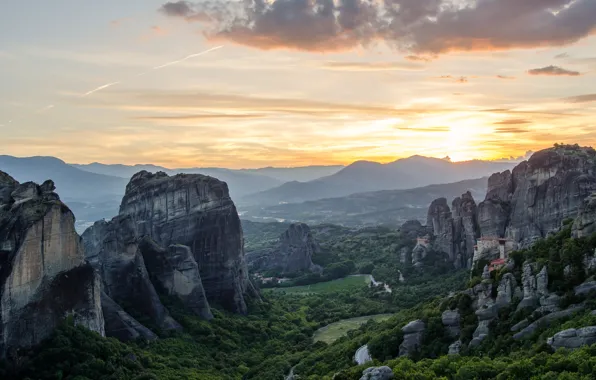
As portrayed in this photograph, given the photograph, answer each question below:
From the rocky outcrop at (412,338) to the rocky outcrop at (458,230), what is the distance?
Result: 52955mm

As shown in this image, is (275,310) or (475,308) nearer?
(475,308)

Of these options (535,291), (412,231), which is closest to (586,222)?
(535,291)

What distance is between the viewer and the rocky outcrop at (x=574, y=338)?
1112 inches

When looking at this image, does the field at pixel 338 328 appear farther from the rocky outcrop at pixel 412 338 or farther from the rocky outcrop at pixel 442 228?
the rocky outcrop at pixel 412 338

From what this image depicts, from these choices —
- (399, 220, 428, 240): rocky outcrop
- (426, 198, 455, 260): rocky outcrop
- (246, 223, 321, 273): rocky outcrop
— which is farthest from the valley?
(246, 223, 321, 273): rocky outcrop

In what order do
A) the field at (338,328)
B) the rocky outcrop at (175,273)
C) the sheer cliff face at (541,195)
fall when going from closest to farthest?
the rocky outcrop at (175,273) < the field at (338,328) < the sheer cliff face at (541,195)

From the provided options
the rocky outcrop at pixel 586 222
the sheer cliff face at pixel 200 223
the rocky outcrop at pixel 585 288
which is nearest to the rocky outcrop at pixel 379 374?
the rocky outcrop at pixel 585 288

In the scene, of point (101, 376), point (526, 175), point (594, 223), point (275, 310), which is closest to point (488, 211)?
point (526, 175)

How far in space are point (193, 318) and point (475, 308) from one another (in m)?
35.3

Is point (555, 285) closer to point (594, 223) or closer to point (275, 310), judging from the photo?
point (594, 223)

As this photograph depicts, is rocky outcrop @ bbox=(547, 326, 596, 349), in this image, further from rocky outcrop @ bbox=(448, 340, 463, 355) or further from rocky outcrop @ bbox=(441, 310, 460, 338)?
rocky outcrop @ bbox=(441, 310, 460, 338)

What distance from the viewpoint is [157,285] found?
66.8 metres

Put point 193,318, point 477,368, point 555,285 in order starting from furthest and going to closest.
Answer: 1. point 193,318
2. point 555,285
3. point 477,368

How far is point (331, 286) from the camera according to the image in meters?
112
